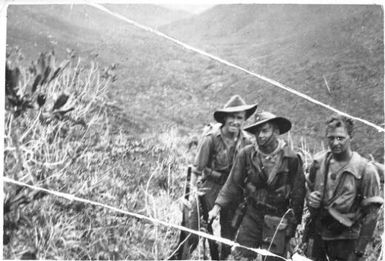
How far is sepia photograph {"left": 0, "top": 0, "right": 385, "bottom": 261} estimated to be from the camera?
16.3 feet

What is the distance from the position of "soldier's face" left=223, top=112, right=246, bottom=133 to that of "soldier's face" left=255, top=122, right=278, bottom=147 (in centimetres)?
23

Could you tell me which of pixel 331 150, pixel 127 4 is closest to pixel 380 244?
pixel 331 150

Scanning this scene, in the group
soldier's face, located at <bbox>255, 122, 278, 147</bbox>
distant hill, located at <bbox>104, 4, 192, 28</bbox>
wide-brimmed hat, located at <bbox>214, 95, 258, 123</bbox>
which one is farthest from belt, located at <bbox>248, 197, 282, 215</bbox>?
distant hill, located at <bbox>104, 4, 192, 28</bbox>

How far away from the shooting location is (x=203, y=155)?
5.17 meters

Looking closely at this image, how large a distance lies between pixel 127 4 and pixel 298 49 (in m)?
1.99

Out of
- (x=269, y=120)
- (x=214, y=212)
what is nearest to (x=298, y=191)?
(x=269, y=120)

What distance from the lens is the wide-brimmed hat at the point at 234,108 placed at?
5168mm

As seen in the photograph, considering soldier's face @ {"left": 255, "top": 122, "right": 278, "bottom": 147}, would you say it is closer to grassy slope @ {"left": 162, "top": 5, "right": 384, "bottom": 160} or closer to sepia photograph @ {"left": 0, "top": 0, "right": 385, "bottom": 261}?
sepia photograph @ {"left": 0, "top": 0, "right": 385, "bottom": 261}

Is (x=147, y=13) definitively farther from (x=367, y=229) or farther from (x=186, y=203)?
(x=367, y=229)

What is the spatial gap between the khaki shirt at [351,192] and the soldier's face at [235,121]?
3.17ft

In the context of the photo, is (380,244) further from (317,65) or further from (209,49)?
(209,49)

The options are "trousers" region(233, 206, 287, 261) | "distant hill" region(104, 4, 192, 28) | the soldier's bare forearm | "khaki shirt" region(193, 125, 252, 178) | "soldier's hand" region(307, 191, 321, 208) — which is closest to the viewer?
the soldier's bare forearm

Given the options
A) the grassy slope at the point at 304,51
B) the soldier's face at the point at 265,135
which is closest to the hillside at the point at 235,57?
the grassy slope at the point at 304,51

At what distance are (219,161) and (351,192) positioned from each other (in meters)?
1.32
